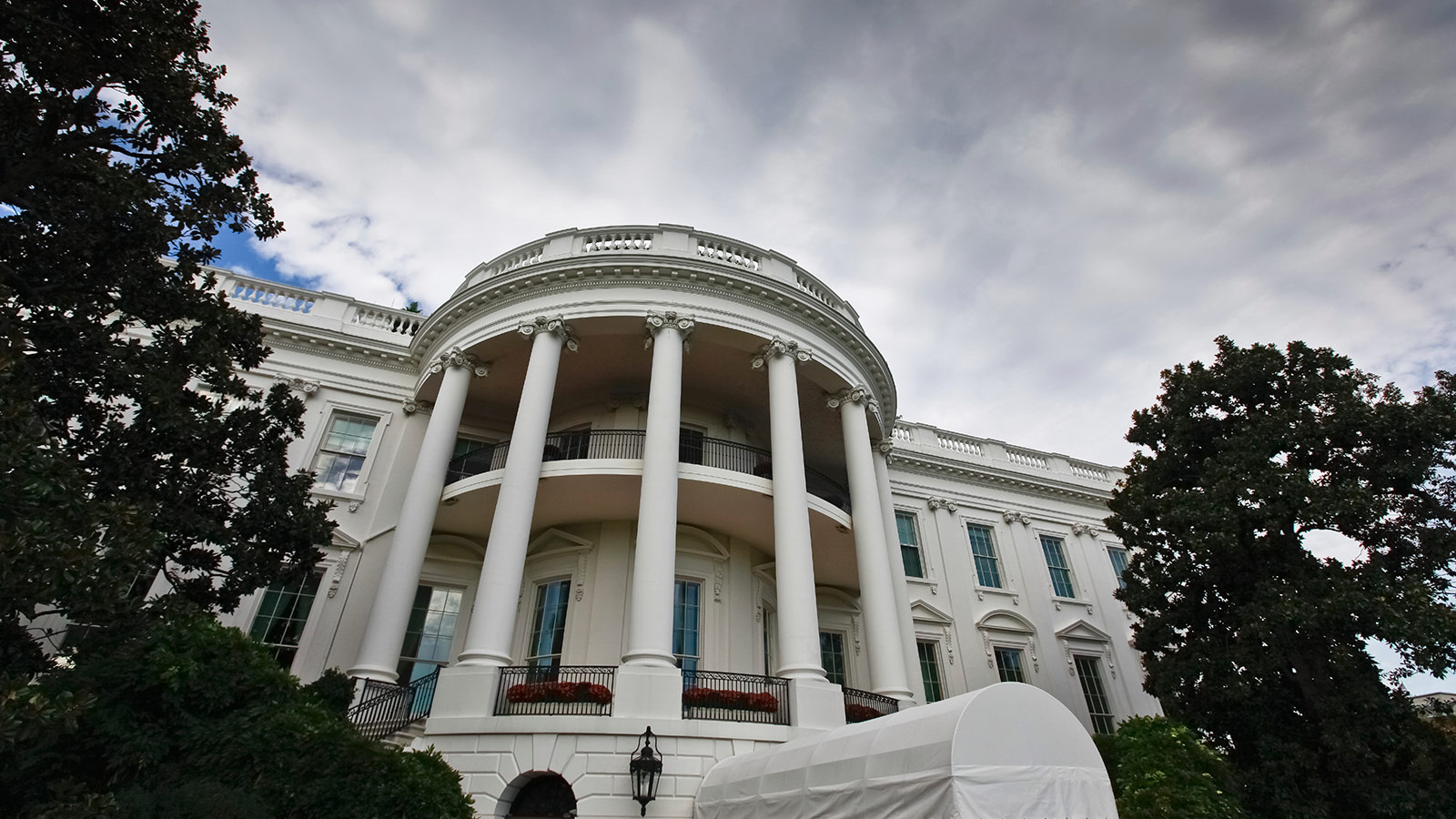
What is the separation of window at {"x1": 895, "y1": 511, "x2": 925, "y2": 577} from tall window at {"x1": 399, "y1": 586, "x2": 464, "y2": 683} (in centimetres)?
1128

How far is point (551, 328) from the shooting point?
1284 centimetres

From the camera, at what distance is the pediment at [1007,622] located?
18156 millimetres

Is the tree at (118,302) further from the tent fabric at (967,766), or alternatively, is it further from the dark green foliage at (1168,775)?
the dark green foliage at (1168,775)

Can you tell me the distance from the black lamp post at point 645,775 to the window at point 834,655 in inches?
320

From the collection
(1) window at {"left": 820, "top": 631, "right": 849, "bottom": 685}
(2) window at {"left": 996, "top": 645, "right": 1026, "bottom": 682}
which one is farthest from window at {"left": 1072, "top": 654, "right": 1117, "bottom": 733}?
(1) window at {"left": 820, "top": 631, "right": 849, "bottom": 685}

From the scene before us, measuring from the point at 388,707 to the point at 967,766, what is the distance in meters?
8.56

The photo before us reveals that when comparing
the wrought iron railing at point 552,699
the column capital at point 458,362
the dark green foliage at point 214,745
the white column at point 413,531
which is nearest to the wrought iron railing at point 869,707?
the wrought iron railing at point 552,699

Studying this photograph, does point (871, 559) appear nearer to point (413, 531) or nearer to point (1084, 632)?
point (413, 531)

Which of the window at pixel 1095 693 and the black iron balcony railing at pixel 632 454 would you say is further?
the window at pixel 1095 693

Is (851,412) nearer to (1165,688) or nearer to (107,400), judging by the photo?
(1165,688)

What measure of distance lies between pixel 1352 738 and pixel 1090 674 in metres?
9.43

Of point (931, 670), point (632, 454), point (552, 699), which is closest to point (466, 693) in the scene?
point (552, 699)

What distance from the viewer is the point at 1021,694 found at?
19.6 ft

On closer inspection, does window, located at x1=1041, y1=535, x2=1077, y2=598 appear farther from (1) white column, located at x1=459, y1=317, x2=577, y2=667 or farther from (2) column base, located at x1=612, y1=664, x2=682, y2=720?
(1) white column, located at x1=459, y1=317, x2=577, y2=667
